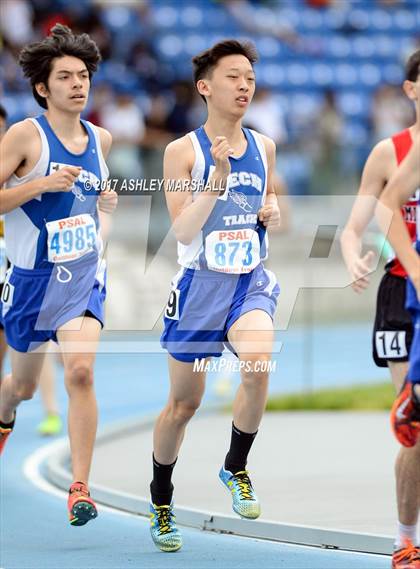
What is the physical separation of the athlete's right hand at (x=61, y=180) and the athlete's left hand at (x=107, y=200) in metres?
0.47

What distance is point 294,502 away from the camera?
30.7 ft

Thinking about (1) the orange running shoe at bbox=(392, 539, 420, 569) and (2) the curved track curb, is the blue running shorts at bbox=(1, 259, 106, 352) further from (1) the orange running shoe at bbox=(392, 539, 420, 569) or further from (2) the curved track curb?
(1) the orange running shoe at bbox=(392, 539, 420, 569)

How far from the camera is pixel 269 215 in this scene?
309 inches

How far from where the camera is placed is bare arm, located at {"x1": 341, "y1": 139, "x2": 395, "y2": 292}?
23.0ft

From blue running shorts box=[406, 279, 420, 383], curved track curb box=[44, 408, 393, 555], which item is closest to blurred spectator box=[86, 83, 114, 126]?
curved track curb box=[44, 408, 393, 555]

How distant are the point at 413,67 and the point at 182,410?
2400 millimetres

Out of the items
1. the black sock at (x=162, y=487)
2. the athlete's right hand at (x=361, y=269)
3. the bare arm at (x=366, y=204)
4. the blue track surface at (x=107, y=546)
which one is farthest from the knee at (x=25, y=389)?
the athlete's right hand at (x=361, y=269)

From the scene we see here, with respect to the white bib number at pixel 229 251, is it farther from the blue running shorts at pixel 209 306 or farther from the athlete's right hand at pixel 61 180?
the athlete's right hand at pixel 61 180

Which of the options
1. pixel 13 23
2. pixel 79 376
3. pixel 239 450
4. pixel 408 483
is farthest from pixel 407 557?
pixel 13 23

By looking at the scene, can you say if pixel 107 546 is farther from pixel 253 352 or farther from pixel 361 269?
pixel 361 269

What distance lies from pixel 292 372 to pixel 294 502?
8.78 metres

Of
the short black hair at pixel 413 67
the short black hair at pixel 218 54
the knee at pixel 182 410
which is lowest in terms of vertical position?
the knee at pixel 182 410

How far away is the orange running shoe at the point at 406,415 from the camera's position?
626cm

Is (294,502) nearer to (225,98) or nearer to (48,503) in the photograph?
(48,503)
